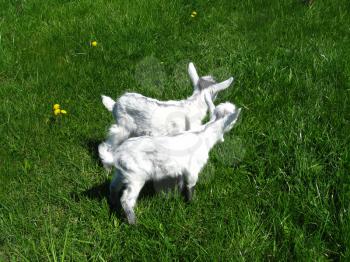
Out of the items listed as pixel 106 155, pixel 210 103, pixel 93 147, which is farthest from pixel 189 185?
pixel 93 147

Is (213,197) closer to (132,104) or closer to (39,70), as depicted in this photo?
(132,104)

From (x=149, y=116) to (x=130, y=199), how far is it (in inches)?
38.0

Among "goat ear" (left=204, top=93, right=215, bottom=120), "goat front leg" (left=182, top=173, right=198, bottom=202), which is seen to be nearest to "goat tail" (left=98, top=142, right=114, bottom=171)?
"goat front leg" (left=182, top=173, right=198, bottom=202)

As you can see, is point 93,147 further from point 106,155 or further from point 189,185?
point 189,185

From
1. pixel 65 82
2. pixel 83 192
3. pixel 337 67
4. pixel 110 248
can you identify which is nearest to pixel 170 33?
pixel 65 82

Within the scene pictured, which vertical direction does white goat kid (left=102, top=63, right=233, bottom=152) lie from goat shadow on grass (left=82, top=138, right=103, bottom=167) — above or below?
above

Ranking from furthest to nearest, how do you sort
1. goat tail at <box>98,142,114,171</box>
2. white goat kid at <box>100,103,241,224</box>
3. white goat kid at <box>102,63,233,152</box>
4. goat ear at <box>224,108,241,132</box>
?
white goat kid at <box>102,63,233,152</box> → goat ear at <box>224,108,241,132</box> → goat tail at <box>98,142,114,171</box> → white goat kid at <box>100,103,241,224</box>

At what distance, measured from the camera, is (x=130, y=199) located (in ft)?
11.5

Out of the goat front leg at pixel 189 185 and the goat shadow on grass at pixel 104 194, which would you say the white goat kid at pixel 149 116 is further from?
the goat front leg at pixel 189 185

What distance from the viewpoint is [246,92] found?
5160 millimetres

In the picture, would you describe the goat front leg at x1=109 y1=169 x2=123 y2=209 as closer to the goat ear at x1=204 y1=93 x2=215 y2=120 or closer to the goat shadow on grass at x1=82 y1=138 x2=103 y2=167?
the goat shadow on grass at x1=82 y1=138 x2=103 y2=167

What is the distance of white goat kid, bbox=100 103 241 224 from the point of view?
3430 mm

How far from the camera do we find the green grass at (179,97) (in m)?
3.45

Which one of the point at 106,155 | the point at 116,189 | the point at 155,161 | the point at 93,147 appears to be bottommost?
the point at 93,147
